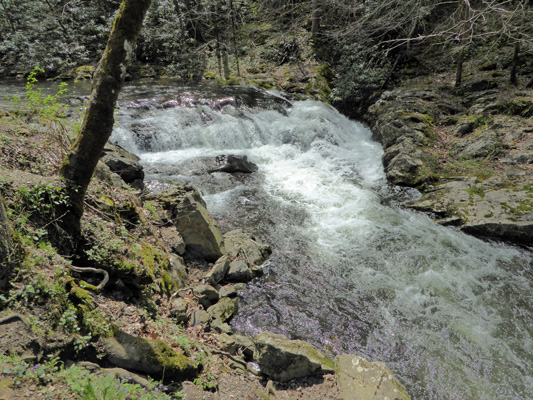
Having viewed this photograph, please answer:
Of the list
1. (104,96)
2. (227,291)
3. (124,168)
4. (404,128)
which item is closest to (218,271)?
(227,291)

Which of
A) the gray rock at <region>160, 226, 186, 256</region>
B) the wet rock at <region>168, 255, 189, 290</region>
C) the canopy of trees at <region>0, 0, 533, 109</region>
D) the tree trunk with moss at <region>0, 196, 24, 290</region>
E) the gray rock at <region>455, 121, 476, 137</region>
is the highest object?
the canopy of trees at <region>0, 0, 533, 109</region>

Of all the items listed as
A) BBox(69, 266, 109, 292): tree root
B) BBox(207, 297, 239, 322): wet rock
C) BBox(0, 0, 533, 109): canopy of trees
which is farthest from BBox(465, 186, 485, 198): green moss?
BBox(0, 0, 533, 109): canopy of trees

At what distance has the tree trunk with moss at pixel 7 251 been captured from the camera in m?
2.68

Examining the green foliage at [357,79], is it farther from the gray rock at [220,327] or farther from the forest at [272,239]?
the gray rock at [220,327]

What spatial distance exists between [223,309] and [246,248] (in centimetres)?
177

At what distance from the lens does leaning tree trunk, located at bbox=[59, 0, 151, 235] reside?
3.20m

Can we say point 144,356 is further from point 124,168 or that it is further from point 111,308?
point 124,168

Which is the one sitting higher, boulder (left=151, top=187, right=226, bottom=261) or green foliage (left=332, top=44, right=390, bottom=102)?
green foliage (left=332, top=44, right=390, bottom=102)

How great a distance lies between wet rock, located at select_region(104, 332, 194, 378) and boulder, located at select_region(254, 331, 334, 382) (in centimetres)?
124

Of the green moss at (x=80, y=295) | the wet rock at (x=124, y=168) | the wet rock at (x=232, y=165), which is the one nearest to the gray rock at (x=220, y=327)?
the green moss at (x=80, y=295)

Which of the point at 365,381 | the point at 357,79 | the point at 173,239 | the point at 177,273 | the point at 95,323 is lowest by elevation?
the point at 365,381

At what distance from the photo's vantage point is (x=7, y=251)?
2742 mm

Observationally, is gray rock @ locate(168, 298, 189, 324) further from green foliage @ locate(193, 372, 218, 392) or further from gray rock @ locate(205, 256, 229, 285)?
green foliage @ locate(193, 372, 218, 392)

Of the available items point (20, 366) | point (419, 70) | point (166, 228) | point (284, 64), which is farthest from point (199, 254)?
point (284, 64)
